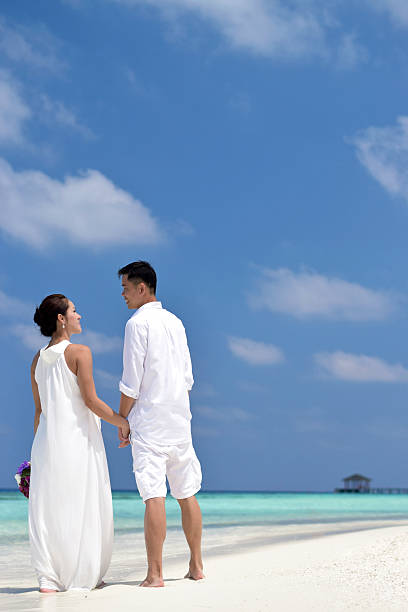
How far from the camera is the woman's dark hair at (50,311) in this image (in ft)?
15.3

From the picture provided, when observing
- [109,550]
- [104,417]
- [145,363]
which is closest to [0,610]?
[109,550]

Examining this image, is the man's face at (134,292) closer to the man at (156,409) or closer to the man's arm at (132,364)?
the man at (156,409)

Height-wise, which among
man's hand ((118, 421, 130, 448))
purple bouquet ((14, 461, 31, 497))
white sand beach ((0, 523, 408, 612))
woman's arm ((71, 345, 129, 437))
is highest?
woman's arm ((71, 345, 129, 437))

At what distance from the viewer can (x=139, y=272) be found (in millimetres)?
4637

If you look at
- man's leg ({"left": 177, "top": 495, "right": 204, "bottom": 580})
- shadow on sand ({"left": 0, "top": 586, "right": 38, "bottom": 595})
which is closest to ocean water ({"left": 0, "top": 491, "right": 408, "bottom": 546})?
shadow on sand ({"left": 0, "top": 586, "right": 38, "bottom": 595})

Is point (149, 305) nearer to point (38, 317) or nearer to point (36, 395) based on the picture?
point (38, 317)

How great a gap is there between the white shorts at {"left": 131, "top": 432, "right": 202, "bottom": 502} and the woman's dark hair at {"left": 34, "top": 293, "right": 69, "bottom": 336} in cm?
91

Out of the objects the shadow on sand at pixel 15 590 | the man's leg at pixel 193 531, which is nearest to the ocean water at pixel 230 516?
the shadow on sand at pixel 15 590

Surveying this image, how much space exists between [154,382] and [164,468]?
20.8 inches

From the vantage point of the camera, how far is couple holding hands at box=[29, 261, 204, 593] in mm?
4352

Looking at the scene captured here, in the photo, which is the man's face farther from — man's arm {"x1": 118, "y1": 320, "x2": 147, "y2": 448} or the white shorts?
the white shorts

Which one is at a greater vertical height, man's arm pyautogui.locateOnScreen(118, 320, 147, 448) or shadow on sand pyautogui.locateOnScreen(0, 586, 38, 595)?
man's arm pyautogui.locateOnScreen(118, 320, 147, 448)

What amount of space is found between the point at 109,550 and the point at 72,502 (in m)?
0.41

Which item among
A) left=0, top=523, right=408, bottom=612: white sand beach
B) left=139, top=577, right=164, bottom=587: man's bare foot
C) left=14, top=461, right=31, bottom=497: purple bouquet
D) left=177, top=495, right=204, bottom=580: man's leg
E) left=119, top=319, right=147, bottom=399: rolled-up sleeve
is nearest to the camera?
left=0, top=523, right=408, bottom=612: white sand beach
